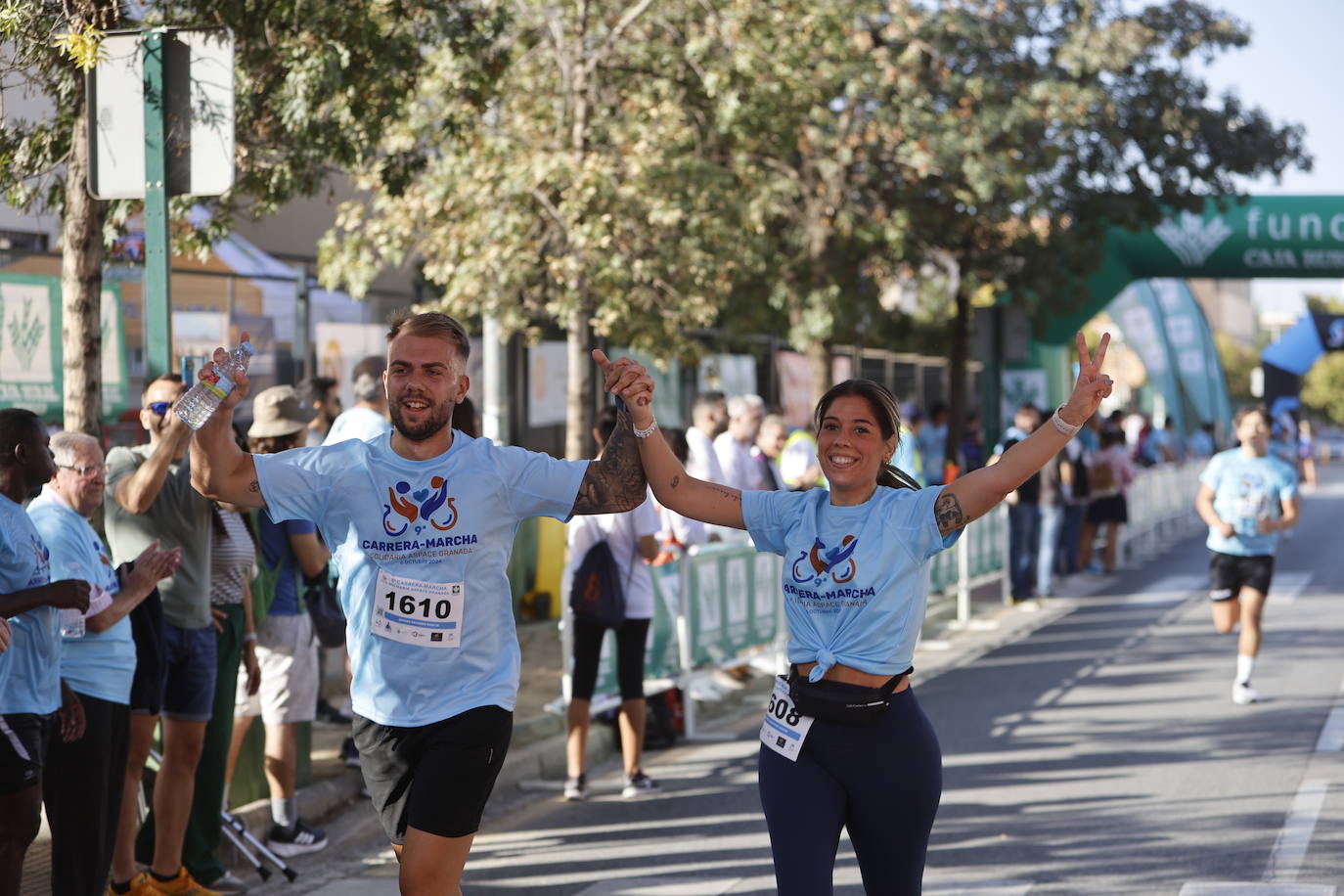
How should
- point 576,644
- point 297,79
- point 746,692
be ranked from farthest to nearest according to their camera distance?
point 746,692
point 576,644
point 297,79

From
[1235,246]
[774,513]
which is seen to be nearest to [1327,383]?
[1235,246]

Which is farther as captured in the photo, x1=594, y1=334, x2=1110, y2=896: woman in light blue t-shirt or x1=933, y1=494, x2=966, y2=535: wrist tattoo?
x1=933, y1=494, x2=966, y2=535: wrist tattoo

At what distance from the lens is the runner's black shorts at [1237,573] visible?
414 inches

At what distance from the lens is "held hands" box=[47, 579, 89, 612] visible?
4.68 meters

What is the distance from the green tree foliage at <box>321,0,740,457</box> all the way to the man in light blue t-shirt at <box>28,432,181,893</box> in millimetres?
7134

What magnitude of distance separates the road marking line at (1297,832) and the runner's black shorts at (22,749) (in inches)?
177

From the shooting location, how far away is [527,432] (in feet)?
58.6

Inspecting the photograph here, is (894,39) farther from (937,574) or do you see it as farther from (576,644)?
(576,644)

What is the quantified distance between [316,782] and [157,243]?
2.74m

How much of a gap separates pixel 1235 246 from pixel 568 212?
60.8 ft

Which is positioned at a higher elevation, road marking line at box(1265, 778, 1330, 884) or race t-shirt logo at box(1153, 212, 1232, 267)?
race t-shirt logo at box(1153, 212, 1232, 267)

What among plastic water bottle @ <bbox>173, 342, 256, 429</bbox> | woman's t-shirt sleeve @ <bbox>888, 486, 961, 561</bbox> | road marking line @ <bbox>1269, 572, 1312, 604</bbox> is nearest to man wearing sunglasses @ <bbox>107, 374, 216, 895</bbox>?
plastic water bottle @ <bbox>173, 342, 256, 429</bbox>

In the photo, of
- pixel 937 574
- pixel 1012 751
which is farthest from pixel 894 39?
pixel 1012 751

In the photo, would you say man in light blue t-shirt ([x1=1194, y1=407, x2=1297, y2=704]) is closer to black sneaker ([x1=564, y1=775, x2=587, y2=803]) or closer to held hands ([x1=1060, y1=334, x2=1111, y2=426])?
black sneaker ([x1=564, y1=775, x2=587, y2=803])
